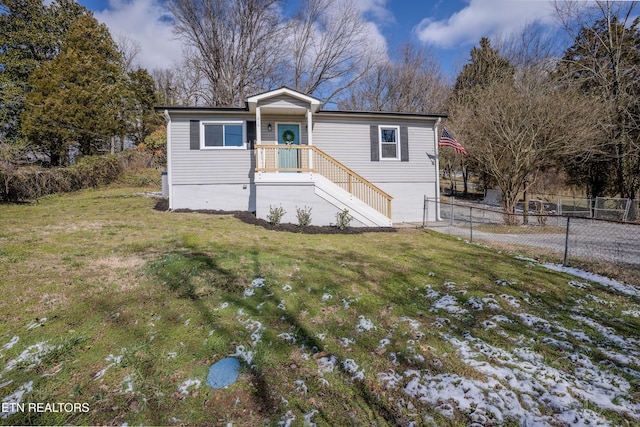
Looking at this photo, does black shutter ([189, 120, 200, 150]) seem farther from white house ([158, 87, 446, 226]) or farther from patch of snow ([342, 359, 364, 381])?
patch of snow ([342, 359, 364, 381])

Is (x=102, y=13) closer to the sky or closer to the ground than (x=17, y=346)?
closer to the sky

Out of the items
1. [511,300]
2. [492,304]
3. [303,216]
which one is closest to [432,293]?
[492,304]

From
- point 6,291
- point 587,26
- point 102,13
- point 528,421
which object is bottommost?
point 528,421

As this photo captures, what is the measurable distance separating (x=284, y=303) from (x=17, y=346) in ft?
8.27

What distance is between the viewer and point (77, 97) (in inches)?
653

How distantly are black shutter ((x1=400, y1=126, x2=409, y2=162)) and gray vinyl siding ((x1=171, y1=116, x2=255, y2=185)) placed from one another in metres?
5.95

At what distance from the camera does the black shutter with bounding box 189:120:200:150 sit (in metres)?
10.4

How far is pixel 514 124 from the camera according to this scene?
11.0m

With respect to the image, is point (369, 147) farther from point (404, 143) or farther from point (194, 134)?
point (194, 134)

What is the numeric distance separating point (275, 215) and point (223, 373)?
651 cm

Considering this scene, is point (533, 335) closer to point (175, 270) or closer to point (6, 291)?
point (175, 270)

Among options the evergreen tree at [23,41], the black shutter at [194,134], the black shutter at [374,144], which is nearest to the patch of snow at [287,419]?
the black shutter at [194,134]

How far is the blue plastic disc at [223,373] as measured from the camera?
7.73ft

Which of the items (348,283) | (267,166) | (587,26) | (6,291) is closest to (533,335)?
(348,283)
